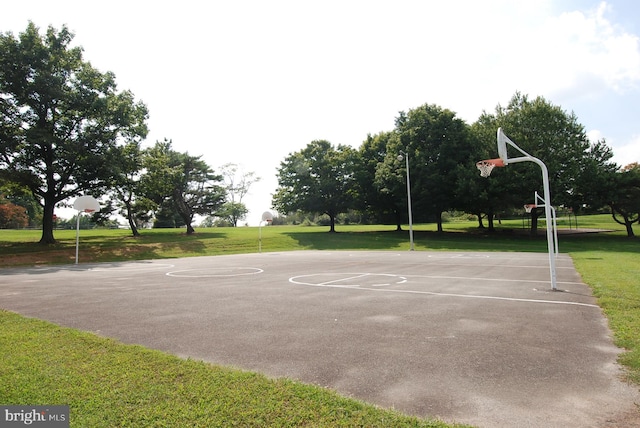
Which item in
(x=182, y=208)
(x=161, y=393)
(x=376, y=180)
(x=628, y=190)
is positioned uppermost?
(x=376, y=180)

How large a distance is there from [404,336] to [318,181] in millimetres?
37705

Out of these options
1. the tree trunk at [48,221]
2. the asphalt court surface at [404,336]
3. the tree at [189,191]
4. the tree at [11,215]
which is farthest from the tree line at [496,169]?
the tree at [11,215]

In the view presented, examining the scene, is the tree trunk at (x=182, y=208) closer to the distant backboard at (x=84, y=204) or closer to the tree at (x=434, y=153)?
the distant backboard at (x=84, y=204)

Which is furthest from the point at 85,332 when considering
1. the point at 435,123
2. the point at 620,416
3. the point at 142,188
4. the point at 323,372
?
the point at 435,123

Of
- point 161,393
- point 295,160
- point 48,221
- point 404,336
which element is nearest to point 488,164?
point 404,336

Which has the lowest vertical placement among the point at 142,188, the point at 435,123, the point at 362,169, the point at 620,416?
the point at 620,416

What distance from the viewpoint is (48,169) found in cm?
2425

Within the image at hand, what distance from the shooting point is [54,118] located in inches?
1010

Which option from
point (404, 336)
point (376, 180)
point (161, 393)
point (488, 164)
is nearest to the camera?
point (161, 393)

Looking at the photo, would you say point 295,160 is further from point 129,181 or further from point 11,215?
point 11,215

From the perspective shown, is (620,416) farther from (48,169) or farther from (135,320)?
(48,169)

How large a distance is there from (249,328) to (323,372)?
2.18 m

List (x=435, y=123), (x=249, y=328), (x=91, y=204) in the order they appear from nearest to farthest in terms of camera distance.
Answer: (x=249, y=328) → (x=91, y=204) → (x=435, y=123)

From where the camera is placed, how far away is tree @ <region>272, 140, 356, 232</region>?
138ft
